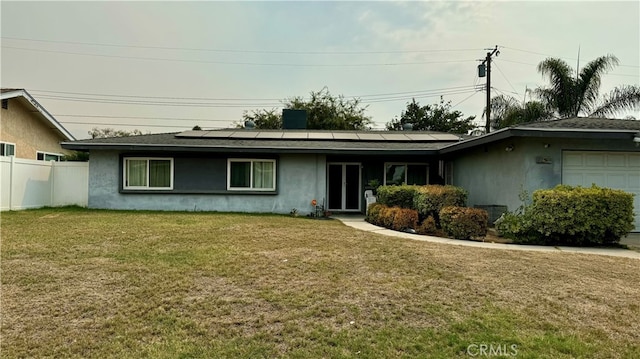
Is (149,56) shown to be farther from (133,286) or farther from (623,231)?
(623,231)

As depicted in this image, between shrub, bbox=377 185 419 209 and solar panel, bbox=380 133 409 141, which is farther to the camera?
solar panel, bbox=380 133 409 141

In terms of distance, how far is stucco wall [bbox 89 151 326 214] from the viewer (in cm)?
1355

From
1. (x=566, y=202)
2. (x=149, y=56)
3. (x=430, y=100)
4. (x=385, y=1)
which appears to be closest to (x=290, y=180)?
(x=385, y=1)

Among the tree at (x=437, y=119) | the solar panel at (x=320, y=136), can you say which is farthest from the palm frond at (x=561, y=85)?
the tree at (x=437, y=119)

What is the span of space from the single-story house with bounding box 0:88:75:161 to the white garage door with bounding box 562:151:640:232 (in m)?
18.7

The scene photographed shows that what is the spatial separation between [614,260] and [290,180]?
9.75 m

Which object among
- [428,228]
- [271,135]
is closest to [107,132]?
[271,135]

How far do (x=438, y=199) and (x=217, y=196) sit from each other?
7735 mm

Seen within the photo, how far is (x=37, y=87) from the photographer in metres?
26.6

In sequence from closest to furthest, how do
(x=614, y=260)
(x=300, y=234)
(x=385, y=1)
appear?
(x=614, y=260)
(x=300, y=234)
(x=385, y=1)

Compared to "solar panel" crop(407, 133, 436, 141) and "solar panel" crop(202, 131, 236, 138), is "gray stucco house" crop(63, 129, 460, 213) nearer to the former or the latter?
"solar panel" crop(202, 131, 236, 138)

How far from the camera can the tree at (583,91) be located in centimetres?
1947

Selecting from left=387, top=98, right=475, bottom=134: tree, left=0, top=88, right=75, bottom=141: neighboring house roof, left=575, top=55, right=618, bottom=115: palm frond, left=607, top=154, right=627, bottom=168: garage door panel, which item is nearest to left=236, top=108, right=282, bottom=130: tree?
left=387, top=98, right=475, bottom=134: tree

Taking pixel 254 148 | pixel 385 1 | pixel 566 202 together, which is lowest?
pixel 566 202
